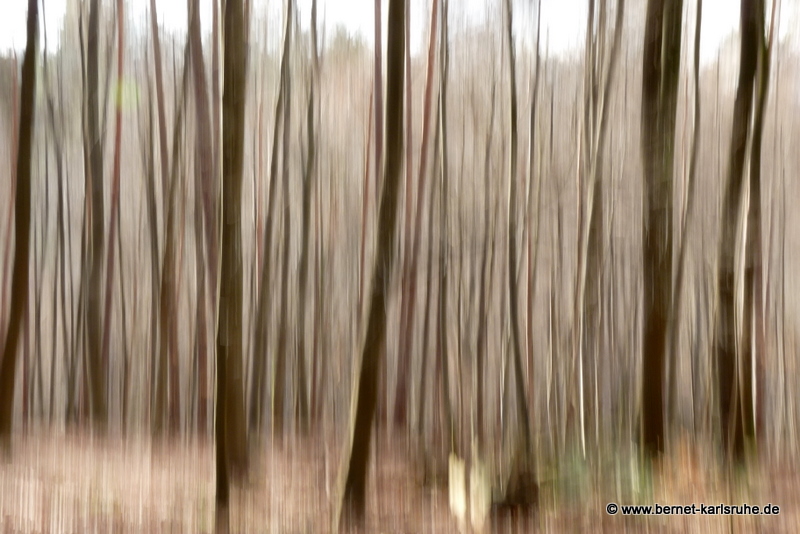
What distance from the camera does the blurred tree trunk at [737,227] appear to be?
388 centimetres

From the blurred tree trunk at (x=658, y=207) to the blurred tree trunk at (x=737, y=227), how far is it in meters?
0.51

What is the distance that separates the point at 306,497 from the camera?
332cm

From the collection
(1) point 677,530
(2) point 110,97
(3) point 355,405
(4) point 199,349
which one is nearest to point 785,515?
(1) point 677,530

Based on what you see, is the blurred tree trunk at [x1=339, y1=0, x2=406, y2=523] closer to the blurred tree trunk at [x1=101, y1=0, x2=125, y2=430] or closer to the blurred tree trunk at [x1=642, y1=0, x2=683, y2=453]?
the blurred tree trunk at [x1=642, y1=0, x2=683, y2=453]

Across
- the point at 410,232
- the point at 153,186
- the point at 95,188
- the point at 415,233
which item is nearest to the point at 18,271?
the point at 95,188

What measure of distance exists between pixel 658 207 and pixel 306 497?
276 cm

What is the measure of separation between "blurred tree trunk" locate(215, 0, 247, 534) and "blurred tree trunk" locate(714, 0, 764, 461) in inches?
122

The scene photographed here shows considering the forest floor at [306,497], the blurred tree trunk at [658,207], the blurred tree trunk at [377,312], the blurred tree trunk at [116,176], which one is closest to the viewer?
the forest floor at [306,497]

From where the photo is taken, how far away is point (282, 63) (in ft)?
16.8

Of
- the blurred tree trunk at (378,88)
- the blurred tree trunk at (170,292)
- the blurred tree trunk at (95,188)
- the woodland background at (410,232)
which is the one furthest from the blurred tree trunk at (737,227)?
the blurred tree trunk at (95,188)

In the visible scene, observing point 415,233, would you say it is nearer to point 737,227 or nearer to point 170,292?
point 170,292

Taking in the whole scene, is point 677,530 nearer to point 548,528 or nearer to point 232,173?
point 548,528

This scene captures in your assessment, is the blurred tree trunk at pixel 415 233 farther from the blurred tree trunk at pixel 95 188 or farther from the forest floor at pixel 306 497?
the blurred tree trunk at pixel 95 188

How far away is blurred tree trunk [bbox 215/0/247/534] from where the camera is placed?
3.26 metres
